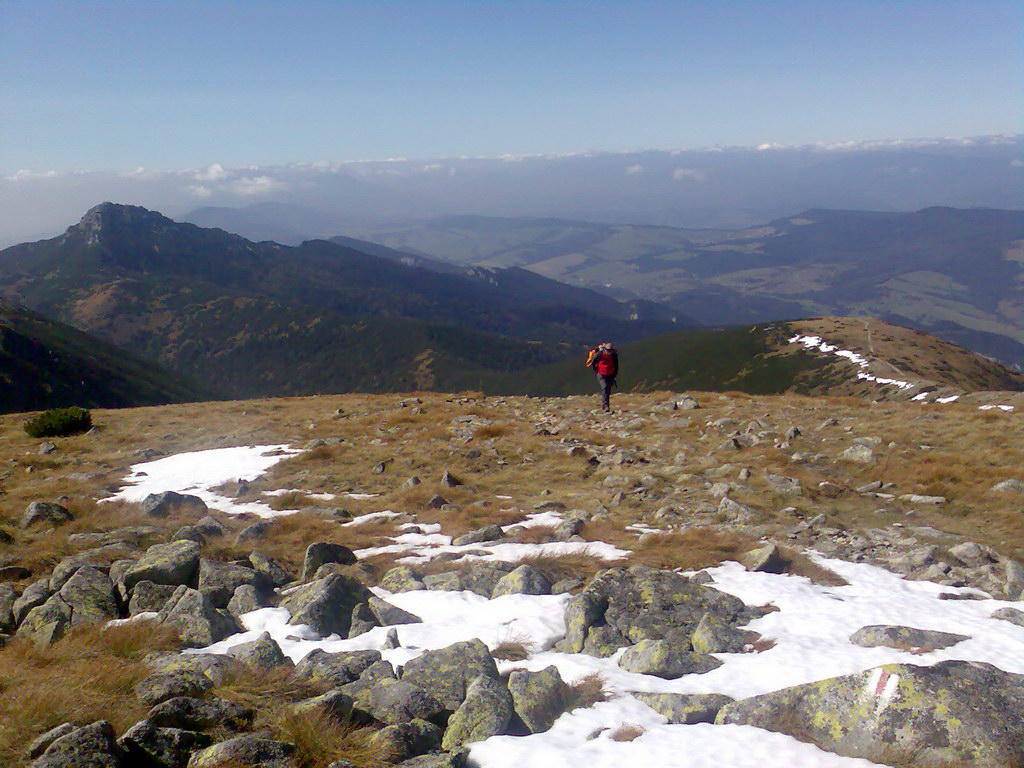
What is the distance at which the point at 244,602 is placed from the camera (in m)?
9.15

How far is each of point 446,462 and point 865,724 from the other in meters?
14.5

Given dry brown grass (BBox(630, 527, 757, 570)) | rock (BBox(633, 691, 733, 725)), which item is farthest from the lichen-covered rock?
dry brown grass (BBox(630, 527, 757, 570))

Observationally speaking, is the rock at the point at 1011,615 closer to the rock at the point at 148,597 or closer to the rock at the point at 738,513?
the rock at the point at 738,513

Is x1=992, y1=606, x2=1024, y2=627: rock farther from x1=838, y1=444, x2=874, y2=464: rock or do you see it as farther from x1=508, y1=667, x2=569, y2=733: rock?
x1=838, y1=444, x2=874, y2=464: rock

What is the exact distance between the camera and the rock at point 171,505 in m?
13.9

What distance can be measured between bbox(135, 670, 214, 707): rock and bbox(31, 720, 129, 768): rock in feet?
2.94

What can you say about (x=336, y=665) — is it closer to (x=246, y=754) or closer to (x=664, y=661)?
(x=246, y=754)

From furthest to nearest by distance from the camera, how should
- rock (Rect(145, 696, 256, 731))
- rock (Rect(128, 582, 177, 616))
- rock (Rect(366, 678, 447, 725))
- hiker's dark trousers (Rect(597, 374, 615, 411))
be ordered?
1. hiker's dark trousers (Rect(597, 374, 615, 411))
2. rock (Rect(128, 582, 177, 616))
3. rock (Rect(366, 678, 447, 725))
4. rock (Rect(145, 696, 256, 731))

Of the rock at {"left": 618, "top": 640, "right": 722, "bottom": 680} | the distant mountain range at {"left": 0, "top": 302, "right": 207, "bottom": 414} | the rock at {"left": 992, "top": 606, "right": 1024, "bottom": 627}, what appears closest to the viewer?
the rock at {"left": 618, "top": 640, "right": 722, "bottom": 680}

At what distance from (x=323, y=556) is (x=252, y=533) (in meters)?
2.56

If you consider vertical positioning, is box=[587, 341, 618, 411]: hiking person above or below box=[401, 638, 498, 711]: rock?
above

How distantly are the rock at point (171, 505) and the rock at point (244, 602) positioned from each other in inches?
229

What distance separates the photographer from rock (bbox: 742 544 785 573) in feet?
34.6

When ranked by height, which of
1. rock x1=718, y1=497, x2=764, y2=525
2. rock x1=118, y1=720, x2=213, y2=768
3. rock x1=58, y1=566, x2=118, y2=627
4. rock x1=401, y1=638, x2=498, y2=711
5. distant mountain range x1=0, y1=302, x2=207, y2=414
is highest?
rock x1=118, y1=720, x2=213, y2=768
